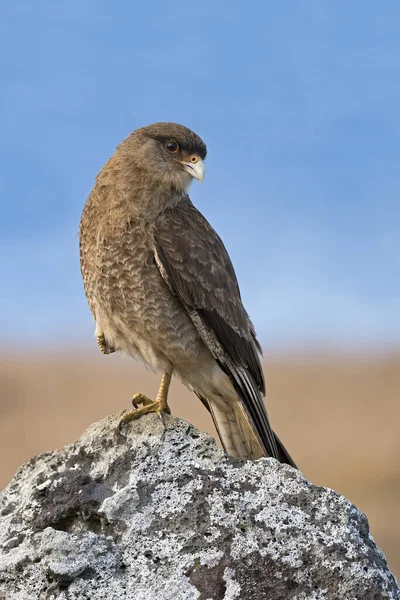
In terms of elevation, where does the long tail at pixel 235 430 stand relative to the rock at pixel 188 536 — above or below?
above

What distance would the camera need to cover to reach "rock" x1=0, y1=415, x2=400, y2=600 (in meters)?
3.63

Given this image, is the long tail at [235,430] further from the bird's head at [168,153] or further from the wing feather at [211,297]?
the bird's head at [168,153]

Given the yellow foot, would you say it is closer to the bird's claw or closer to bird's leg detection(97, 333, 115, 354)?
the bird's claw

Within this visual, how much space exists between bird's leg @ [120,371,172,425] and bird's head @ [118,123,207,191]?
4.16 ft

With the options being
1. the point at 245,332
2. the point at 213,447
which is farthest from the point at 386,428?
the point at 213,447

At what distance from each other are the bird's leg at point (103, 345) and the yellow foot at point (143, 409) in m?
0.84

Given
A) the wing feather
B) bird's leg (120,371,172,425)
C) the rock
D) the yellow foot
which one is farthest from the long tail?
the rock

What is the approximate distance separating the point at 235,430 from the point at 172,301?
78cm

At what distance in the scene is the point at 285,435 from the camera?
56.5ft

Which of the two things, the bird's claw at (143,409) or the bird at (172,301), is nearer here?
the bird's claw at (143,409)

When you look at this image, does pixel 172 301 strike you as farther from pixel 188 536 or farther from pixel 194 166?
pixel 188 536

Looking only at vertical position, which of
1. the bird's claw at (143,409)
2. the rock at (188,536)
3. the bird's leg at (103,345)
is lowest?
the rock at (188,536)

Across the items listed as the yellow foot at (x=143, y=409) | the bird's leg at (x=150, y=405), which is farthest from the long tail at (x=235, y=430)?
the yellow foot at (x=143, y=409)

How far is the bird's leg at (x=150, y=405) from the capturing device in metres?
4.43
